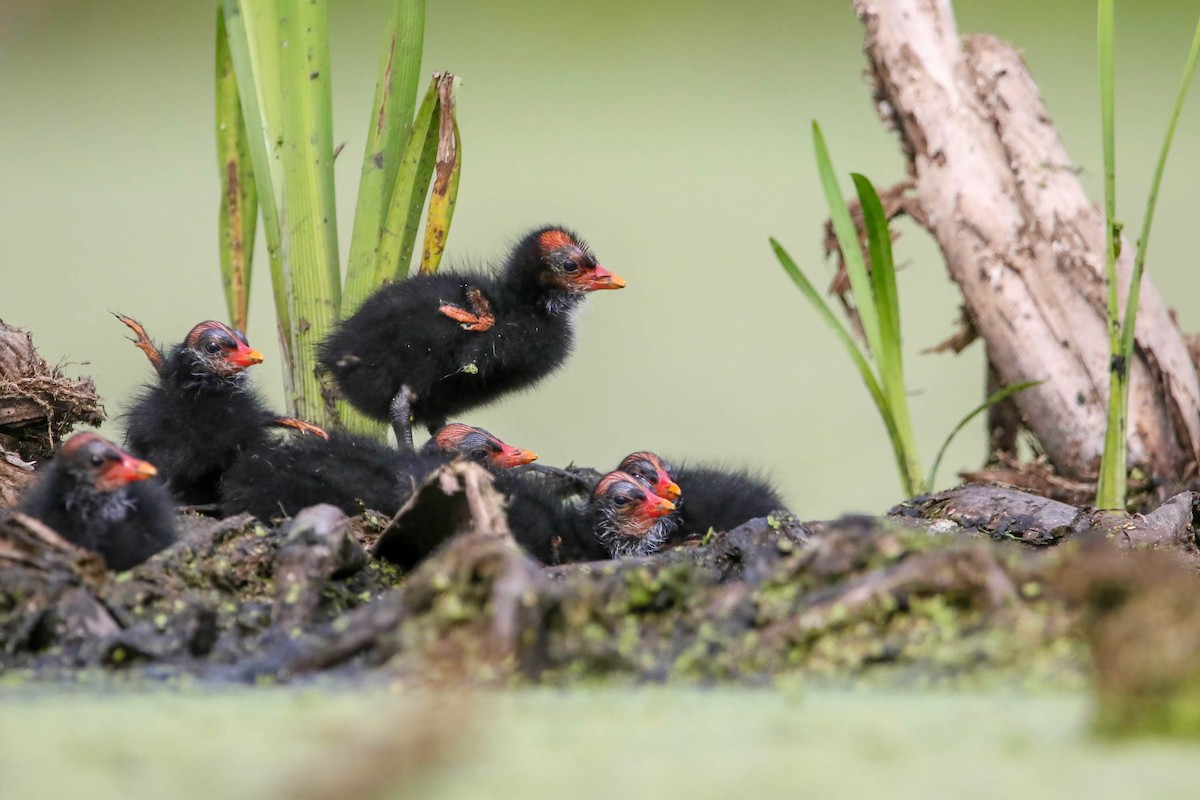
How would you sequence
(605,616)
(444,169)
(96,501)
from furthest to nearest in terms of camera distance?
(444,169), (96,501), (605,616)

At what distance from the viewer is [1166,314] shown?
3.38 metres

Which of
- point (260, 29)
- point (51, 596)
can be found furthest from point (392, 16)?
point (51, 596)

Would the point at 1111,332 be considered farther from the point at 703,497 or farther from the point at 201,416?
the point at 201,416

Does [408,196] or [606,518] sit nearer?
[606,518]

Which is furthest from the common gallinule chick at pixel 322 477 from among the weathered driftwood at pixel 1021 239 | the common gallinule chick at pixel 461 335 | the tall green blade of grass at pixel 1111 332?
the weathered driftwood at pixel 1021 239

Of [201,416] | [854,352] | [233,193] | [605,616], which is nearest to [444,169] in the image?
[233,193]

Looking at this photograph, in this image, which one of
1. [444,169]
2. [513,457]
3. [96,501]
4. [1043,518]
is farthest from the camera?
[444,169]

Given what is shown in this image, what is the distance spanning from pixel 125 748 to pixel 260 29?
2.28 meters

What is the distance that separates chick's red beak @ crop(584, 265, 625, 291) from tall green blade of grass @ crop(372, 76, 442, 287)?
47 cm

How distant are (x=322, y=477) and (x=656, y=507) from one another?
2.30 feet

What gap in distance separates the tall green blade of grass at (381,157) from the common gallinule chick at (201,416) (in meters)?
0.49

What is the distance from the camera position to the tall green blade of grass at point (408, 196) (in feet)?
10.1

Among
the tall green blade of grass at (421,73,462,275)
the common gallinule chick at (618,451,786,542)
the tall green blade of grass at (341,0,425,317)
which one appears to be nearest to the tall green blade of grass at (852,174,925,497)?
the common gallinule chick at (618,451,786,542)

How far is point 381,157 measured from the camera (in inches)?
124
